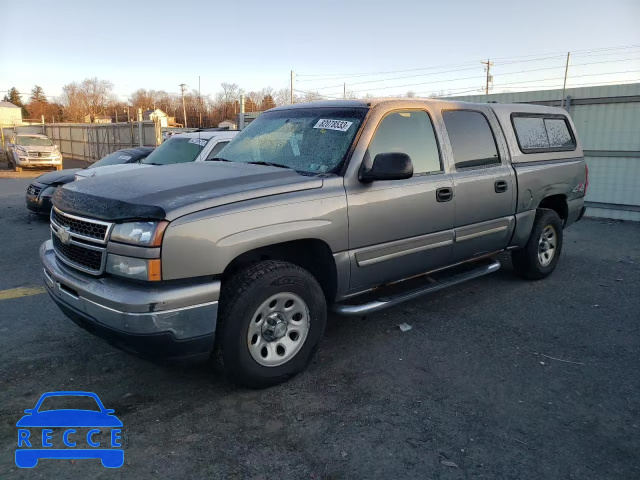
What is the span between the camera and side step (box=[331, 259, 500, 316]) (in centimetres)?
376

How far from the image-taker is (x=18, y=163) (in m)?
23.0

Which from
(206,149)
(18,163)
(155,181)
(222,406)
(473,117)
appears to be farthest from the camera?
Answer: (18,163)

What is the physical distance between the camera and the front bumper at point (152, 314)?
2.78 m

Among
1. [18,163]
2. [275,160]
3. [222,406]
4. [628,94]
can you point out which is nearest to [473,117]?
[275,160]

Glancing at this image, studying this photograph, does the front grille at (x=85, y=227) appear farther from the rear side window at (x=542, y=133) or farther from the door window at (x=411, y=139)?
the rear side window at (x=542, y=133)

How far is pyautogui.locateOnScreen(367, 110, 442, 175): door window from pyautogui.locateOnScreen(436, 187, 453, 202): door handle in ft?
0.60

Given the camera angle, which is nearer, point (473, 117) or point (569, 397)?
point (569, 397)

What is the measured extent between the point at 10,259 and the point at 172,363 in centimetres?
521

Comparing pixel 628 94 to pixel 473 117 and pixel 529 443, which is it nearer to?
pixel 473 117

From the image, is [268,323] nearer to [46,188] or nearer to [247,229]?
[247,229]

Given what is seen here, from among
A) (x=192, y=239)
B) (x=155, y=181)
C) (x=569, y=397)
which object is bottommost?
(x=569, y=397)

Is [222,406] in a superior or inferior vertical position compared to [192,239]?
inferior

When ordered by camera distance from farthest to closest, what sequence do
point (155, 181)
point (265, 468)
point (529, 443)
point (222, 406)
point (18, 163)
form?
point (18, 163)
point (155, 181)
point (222, 406)
point (529, 443)
point (265, 468)

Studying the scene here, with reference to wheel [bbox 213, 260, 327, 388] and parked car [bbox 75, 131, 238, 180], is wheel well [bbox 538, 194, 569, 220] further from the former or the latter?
parked car [bbox 75, 131, 238, 180]
